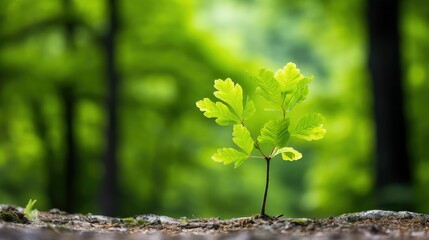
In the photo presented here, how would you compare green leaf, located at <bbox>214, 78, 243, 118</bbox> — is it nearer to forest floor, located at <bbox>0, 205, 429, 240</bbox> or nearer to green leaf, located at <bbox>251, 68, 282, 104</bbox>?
green leaf, located at <bbox>251, 68, 282, 104</bbox>

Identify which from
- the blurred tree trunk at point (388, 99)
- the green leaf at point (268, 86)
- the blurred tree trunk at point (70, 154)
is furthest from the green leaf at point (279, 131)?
the blurred tree trunk at point (70, 154)

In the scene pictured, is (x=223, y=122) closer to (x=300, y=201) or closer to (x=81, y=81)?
(x=81, y=81)

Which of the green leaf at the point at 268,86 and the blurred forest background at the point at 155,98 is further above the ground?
the blurred forest background at the point at 155,98

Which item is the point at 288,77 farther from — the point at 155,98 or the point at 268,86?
the point at 155,98

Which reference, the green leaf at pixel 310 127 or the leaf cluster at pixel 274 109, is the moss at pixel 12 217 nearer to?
the leaf cluster at pixel 274 109

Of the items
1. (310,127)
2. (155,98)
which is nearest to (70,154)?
(155,98)

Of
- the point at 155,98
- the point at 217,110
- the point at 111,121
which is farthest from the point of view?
the point at 155,98
